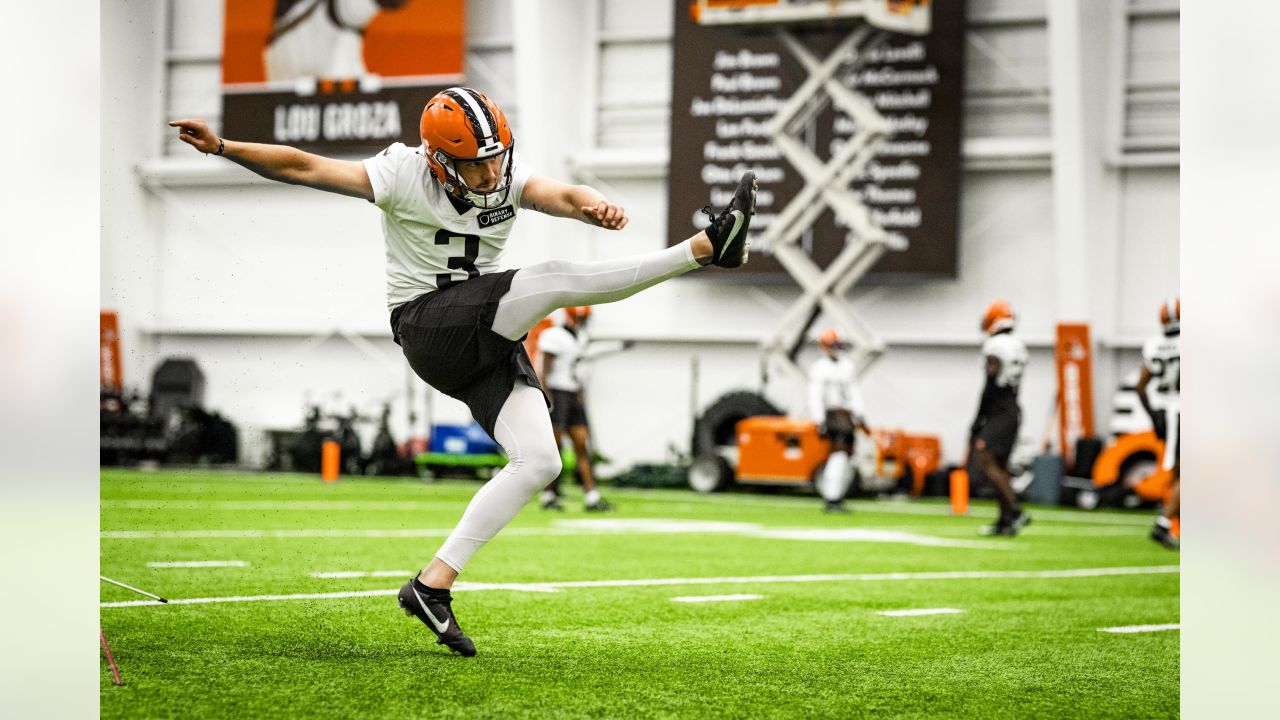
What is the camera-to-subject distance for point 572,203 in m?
4.67

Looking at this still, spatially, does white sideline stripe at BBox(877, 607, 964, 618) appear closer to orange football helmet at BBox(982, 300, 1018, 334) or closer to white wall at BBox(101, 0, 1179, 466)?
orange football helmet at BBox(982, 300, 1018, 334)

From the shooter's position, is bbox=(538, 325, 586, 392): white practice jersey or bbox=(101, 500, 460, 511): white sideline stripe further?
bbox=(538, 325, 586, 392): white practice jersey

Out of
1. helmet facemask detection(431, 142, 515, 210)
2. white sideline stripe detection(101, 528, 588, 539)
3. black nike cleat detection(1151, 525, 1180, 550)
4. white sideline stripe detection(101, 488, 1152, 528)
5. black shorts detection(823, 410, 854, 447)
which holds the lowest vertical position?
white sideline stripe detection(101, 488, 1152, 528)

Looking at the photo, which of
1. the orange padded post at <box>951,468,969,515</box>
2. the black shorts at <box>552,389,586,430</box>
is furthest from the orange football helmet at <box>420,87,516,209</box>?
the orange padded post at <box>951,468,969,515</box>

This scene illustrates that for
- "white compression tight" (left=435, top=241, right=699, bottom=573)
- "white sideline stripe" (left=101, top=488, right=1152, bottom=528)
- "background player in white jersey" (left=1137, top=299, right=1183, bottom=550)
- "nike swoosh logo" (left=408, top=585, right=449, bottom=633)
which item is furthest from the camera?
"white sideline stripe" (left=101, top=488, right=1152, bottom=528)

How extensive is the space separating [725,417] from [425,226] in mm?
15659

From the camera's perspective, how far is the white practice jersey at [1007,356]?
11.8 meters

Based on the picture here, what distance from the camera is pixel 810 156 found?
2128cm

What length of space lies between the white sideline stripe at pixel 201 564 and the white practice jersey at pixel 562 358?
6578 mm

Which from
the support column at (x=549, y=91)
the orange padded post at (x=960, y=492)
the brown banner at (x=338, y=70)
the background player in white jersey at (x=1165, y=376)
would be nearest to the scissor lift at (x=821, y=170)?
the support column at (x=549, y=91)

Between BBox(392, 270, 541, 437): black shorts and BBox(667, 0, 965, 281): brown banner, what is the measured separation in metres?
16.6

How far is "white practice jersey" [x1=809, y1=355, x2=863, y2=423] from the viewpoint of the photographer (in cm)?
1552

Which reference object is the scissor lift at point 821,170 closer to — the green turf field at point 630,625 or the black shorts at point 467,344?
the green turf field at point 630,625
